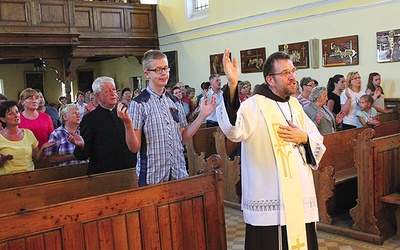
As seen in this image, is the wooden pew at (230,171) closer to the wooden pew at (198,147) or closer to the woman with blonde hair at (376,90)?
the wooden pew at (198,147)

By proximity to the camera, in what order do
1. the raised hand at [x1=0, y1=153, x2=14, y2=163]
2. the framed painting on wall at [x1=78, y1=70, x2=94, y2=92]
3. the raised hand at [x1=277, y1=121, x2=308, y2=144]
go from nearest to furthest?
the raised hand at [x1=277, y1=121, x2=308, y2=144]
the raised hand at [x1=0, y1=153, x2=14, y2=163]
the framed painting on wall at [x1=78, y1=70, x2=94, y2=92]

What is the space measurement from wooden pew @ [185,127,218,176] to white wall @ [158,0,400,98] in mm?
3900

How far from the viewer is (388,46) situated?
329 inches

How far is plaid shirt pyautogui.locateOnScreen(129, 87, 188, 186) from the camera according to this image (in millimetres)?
2812

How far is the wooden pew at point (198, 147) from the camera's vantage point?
6507 mm

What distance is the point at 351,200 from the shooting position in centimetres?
574

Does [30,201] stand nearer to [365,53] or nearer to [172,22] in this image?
[365,53]

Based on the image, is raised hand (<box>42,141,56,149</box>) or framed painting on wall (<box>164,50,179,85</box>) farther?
framed painting on wall (<box>164,50,179,85</box>)

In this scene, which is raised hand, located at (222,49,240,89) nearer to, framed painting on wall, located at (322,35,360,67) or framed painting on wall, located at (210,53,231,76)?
framed painting on wall, located at (322,35,360,67)

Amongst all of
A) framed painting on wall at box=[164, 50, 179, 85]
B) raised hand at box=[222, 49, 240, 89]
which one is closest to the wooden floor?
raised hand at box=[222, 49, 240, 89]

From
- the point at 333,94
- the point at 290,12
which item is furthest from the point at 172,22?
the point at 333,94

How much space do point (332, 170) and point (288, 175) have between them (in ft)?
7.33

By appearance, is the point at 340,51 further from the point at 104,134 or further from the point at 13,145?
the point at 13,145

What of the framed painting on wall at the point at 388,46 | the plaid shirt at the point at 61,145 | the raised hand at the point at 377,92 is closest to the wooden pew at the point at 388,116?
the raised hand at the point at 377,92
